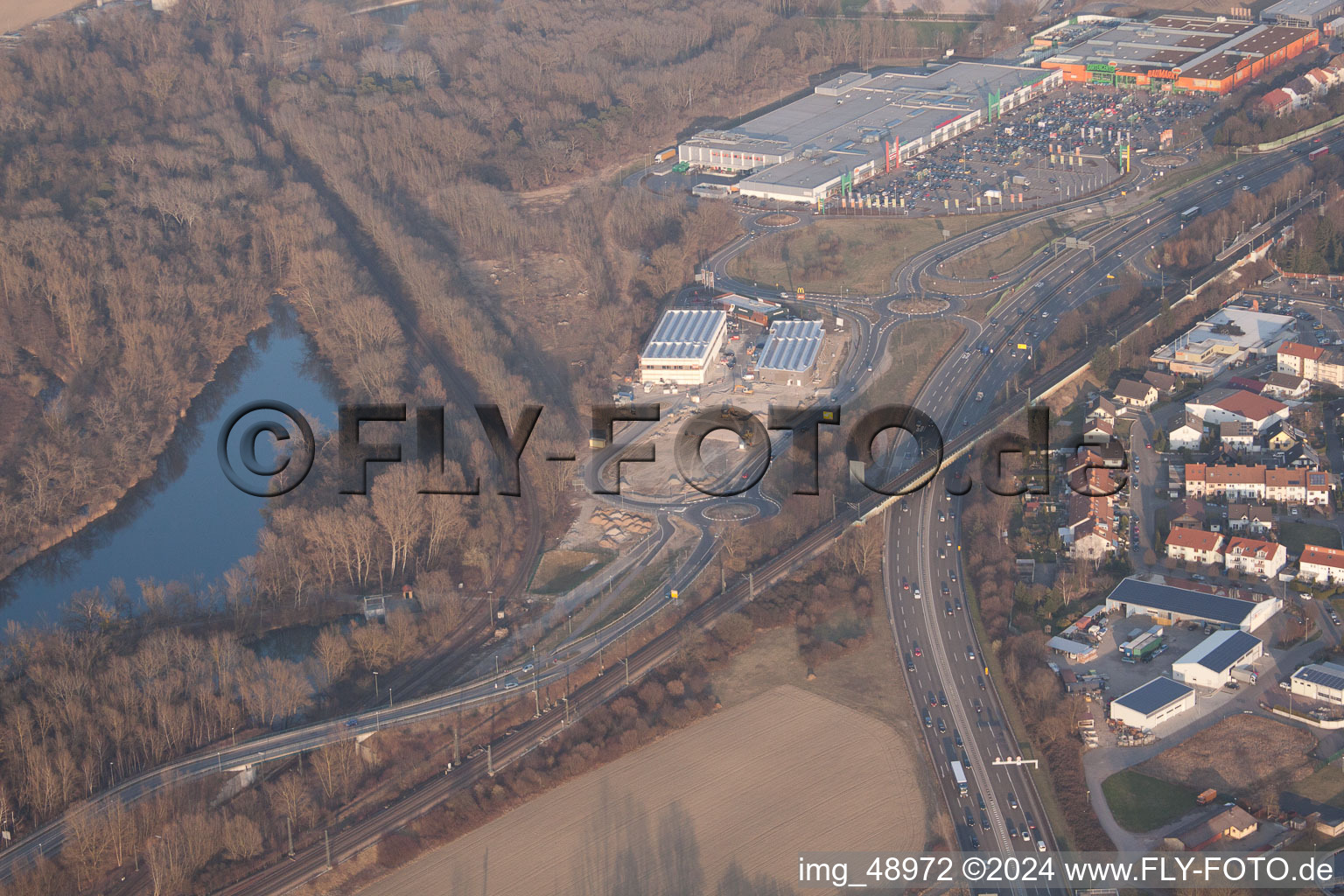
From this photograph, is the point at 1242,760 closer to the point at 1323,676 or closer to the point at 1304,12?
the point at 1323,676

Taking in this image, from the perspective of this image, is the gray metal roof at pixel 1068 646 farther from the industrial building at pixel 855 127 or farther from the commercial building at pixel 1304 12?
the commercial building at pixel 1304 12

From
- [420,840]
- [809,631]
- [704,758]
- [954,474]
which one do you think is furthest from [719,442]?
[420,840]

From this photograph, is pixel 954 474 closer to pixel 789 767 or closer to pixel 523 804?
pixel 789 767

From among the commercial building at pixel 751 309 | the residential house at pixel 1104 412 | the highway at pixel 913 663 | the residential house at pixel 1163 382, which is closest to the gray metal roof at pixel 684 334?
the commercial building at pixel 751 309

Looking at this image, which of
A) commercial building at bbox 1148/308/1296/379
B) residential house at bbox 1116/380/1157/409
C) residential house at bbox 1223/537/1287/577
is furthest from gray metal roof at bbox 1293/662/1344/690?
commercial building at bbox 1148/308/1296/379

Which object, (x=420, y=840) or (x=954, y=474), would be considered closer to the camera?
(x=420, y=840)

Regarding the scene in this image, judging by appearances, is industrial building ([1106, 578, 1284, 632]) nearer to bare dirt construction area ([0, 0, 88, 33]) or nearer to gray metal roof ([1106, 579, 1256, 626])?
gray metal roof ([1106, 579, 1256, 626])
